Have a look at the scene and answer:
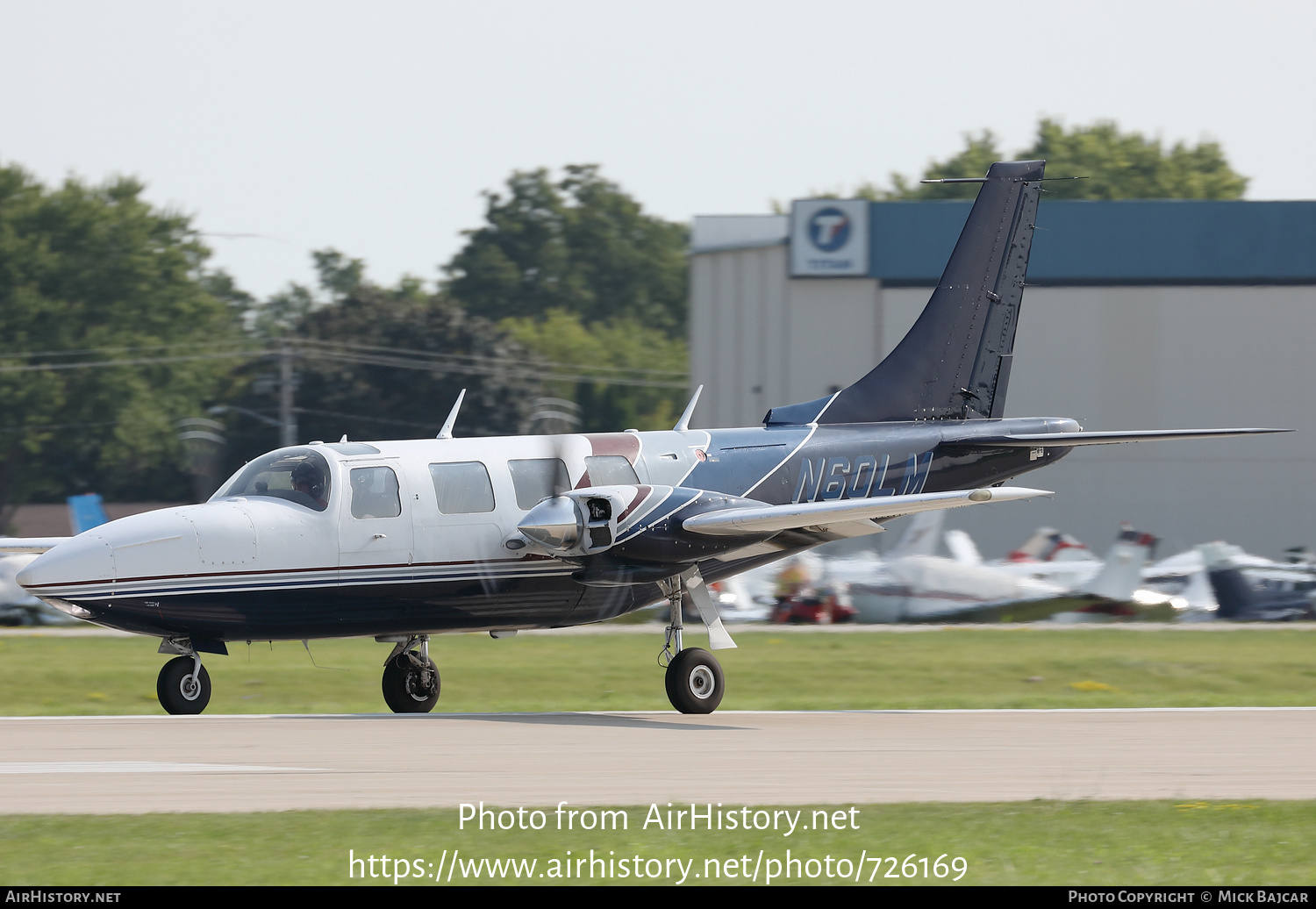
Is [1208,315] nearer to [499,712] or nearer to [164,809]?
[499,712]

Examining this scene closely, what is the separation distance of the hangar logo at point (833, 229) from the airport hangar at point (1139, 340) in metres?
0.06

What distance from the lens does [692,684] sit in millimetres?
18391

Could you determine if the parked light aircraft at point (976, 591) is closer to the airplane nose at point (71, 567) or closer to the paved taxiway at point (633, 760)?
the paved taxiway at point (633, 760)

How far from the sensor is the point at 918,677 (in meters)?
26.0

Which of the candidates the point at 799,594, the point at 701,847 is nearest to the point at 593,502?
the point at 701,847

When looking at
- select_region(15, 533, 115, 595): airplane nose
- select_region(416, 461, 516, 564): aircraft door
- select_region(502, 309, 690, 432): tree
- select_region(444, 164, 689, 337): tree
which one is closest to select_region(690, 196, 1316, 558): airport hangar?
select_region(502, 309, 690, 432): tree

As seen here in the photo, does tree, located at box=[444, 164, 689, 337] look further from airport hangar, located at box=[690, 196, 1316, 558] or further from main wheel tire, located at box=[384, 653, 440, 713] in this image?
main wheel tire, located at box=[384, 653, 440, 713]

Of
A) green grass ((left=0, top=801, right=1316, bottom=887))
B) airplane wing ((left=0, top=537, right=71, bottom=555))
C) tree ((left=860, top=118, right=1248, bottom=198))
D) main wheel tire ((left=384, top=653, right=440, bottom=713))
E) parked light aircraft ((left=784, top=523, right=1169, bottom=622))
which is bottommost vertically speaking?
parked light aircraft ((left=784, top=523, right=1169, bottom=622))

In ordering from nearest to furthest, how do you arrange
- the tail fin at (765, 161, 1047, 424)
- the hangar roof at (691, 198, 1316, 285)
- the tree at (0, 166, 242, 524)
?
the tail fin at (765, 161, 1047, 424)
the hangar roof at (691, 198, 1316, 285)
the tree at (0, 166, 242, 524)

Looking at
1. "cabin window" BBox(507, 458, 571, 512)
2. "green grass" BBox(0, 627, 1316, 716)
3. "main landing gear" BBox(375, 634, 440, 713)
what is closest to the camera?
"cabin window" BBox(507, 458, 571, 512)

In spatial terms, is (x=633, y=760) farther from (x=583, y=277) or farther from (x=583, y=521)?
(x=583, y=277)

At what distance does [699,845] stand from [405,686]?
957cm

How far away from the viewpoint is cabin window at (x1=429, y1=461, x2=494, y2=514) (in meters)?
17.7

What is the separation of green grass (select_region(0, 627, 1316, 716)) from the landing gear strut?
354 cm
